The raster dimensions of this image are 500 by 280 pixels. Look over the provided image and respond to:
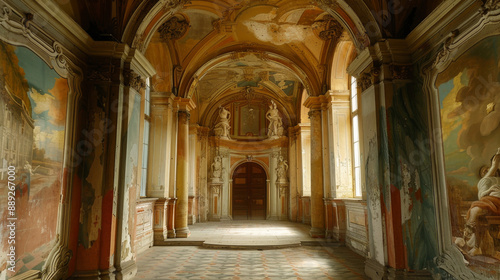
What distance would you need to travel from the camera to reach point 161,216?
30.4 ft

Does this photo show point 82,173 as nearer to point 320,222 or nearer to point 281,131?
point 320,222

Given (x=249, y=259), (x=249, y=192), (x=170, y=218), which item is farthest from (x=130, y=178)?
(x=249, y=192)

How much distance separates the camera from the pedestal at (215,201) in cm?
1594

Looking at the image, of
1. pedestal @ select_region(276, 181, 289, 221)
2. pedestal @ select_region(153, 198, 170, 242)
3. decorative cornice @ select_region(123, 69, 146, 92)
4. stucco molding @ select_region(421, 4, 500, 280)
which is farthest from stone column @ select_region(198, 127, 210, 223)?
stucco molding @ select_region(421, 4, 500, 280)

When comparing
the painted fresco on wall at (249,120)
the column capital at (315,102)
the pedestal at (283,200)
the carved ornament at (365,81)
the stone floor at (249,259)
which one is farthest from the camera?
the painted fresco on wall at (249,120)

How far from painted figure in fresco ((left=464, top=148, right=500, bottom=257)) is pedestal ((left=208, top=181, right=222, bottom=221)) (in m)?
12.7

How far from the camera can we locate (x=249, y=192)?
16.8 metres

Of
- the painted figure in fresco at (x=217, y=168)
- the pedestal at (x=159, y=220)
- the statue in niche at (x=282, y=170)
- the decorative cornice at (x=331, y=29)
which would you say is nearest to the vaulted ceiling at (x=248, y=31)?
the decorative cornice at (x=331, y=29)

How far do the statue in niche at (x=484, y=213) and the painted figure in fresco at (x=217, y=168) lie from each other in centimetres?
1274

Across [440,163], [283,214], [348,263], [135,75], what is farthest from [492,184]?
[283,214]

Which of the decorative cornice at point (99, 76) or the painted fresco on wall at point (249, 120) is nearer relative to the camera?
the decorative cornice at point (99, 76)

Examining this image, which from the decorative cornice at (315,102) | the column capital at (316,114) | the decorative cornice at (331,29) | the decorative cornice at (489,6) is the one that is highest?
the decorative cornice at (331,29)

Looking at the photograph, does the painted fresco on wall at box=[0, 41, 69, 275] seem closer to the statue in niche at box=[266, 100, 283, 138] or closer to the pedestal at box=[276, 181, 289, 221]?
the statue in niche at box=[266, 100, 283, 138]

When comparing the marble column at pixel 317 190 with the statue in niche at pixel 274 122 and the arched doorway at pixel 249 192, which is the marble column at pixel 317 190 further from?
the arched doorway at pixel 249 192
